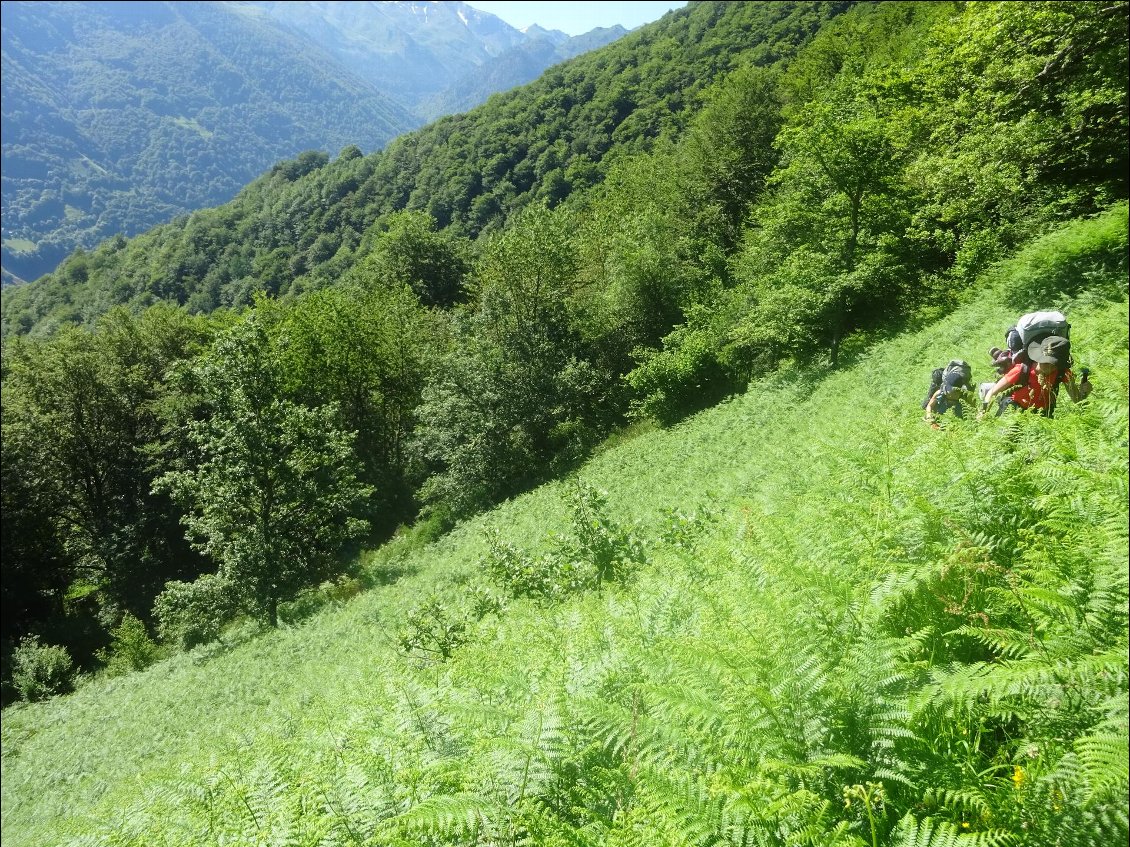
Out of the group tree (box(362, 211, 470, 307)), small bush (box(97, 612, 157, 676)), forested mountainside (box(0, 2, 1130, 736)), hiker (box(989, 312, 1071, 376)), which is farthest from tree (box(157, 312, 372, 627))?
tree (box(362, 211, 470, 307))

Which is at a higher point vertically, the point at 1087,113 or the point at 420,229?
the point at 420,229

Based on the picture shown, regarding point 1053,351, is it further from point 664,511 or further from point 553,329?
point 553,329

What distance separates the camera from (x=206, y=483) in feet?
69.4

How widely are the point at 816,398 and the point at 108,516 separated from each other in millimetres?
38084

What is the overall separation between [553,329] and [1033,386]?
27810 millimetres

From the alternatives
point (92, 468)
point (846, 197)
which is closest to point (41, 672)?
point (92, 468)

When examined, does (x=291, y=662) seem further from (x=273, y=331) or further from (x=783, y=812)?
(x=273, y=331)

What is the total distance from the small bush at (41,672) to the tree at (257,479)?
31.4 ft

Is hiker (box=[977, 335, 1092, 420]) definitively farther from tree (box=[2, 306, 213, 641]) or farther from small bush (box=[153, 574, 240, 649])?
tree (box=[2, 306, 213, 641])

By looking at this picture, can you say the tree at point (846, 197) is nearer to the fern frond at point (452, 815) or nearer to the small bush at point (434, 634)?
the small bush at point (434, 634)

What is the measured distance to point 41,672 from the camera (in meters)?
24.7

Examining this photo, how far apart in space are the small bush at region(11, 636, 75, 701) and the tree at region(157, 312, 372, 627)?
958cm

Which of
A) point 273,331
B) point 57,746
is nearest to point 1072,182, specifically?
point 57,746

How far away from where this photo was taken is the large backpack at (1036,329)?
588 cm
